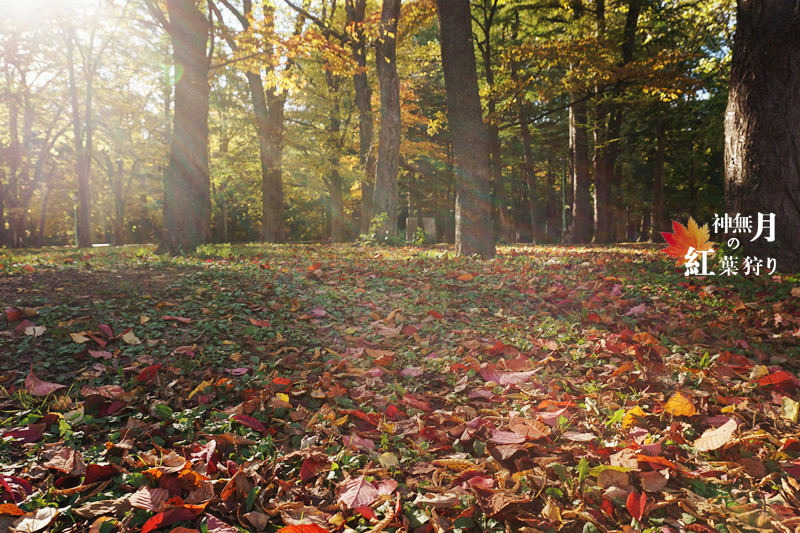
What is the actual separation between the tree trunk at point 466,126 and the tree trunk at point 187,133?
15.0ft

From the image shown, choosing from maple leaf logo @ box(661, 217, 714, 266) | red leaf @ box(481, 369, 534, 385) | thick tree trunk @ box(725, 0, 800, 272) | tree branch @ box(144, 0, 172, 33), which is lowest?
red leaf @ box(481, 369, 534, 385)

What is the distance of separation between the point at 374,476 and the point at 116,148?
1251 inches

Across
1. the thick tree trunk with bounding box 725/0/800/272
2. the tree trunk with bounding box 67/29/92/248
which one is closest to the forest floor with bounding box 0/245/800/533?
the thick tree trunk with bounding box 725/0/800/272

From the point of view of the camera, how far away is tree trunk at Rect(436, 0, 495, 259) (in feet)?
24.2

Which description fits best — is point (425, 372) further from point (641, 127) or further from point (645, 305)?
point (641, 127)

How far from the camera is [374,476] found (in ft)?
6.68

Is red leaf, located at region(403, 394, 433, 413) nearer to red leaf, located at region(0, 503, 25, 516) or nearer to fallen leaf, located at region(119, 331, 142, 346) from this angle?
red leaf, located at region(0, 503, 25, 516)

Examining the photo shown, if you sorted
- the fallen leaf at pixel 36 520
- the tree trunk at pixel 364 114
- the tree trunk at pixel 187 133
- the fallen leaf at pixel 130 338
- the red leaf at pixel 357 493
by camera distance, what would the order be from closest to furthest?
the fallen leaf at pixel 36 520 < the red leaf at pixel 357 493 < the fallen leaf at pixel 130 338 < the tree trunk at pixel 187 133 < the tree trunk at pixel 364 114

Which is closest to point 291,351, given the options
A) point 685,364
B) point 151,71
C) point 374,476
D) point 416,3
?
point 374,476

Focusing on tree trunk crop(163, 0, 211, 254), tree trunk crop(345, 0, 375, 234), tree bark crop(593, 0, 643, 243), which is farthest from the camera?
tree trunk crop(345, 0, 375, 234)

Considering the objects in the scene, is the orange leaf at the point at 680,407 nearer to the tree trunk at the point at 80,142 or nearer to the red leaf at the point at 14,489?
the red leaf at the point at 14,489

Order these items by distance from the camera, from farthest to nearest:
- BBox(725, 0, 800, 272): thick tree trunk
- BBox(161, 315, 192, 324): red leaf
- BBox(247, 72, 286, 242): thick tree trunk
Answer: BBox(247, 72, 286, 242): thick tree trunk, BBox(725, 0, 800, 272): thick tree trunk, BBox(161, 315, 192, 324): red leaf

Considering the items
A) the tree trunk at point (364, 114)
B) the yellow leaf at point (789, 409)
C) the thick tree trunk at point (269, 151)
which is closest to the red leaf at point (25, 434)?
the yellow leaf at point (789, 409)

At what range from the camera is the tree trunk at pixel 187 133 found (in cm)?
829
